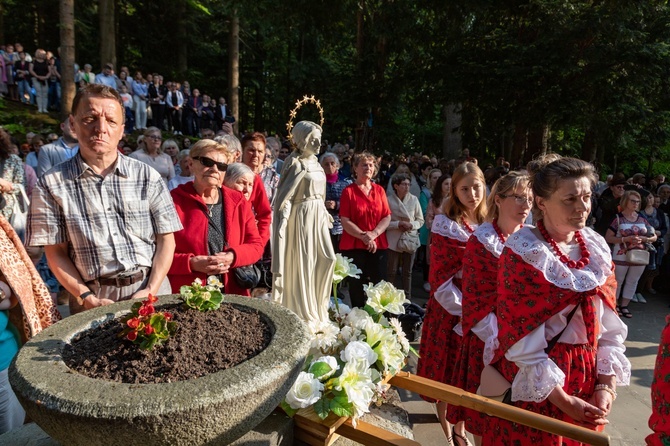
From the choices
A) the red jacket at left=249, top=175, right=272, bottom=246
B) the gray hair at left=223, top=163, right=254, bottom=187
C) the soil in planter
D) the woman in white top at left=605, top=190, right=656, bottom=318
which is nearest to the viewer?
the soil in planter

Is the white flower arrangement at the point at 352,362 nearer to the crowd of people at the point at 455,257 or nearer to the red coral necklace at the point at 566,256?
the crowd of people at the point at 455,257

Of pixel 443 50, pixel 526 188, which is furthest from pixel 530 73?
pixel 526 188

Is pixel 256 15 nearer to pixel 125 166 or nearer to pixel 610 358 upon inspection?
pixel 125 166

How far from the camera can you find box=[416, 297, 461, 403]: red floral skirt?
318 centimetres

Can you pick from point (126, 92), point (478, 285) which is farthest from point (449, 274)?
point (126, 92)

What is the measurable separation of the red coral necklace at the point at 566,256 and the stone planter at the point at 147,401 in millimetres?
1323

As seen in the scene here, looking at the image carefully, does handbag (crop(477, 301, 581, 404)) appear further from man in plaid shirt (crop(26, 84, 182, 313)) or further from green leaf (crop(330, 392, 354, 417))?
man in plaid shirt (crop(26, 84, 182, 313))

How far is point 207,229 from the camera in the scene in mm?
2773

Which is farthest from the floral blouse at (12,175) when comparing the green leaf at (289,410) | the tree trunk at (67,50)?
the tree trunk at (67,50)

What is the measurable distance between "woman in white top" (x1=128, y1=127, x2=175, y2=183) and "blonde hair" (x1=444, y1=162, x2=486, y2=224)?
15.0 ft

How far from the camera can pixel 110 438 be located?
1130 millimetres

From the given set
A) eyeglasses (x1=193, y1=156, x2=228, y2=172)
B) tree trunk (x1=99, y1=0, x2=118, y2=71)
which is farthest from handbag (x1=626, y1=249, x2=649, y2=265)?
tree trunk (x1=99, y1=0, x2=118, y2=71)

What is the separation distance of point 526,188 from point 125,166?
2.31m

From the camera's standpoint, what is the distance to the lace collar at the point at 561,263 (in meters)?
1.89
